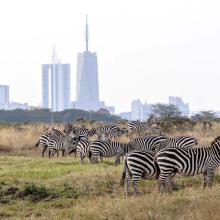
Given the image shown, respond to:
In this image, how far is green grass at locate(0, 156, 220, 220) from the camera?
36.9ft

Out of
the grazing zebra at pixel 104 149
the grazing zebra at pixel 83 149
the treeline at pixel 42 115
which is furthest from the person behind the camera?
the treeline at pixel 42 115

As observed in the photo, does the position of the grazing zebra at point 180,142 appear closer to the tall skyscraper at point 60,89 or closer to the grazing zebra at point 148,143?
the grazing zebra at point 148,143

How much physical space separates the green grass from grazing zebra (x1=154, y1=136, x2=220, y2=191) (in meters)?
0.47

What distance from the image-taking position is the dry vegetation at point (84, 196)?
1126 centimetres

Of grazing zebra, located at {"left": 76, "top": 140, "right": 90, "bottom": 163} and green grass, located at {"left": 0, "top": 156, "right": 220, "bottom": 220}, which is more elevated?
grazing zebra, located at {"left": 76, "top": 140, "right": 90, "bottom": 163}

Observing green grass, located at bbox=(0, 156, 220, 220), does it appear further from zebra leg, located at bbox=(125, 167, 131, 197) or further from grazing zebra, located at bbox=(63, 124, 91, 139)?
grazing zebra, located at bbox=(63, 124, 91, 139)

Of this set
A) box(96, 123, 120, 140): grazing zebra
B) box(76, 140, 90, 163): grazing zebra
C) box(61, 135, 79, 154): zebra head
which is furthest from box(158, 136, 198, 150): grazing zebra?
box(96, 123, 120, 140): grazing zebra

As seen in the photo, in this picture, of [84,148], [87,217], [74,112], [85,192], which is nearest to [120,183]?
[85,192]

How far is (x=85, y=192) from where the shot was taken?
16.1 meters

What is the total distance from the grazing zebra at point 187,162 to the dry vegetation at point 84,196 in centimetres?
42

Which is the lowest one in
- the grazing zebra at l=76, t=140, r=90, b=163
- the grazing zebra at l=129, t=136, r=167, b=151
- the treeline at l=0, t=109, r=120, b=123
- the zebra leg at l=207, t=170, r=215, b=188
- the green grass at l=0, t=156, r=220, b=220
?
the green grass at l=0, t=156, r=220, b=220

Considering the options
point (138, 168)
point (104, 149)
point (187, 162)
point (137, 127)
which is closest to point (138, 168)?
point (138, 168)

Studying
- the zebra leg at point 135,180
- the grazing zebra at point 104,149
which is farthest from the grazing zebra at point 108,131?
the zebra leg at point 135,180

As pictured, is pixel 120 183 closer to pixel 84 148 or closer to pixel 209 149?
pixel 209 149
